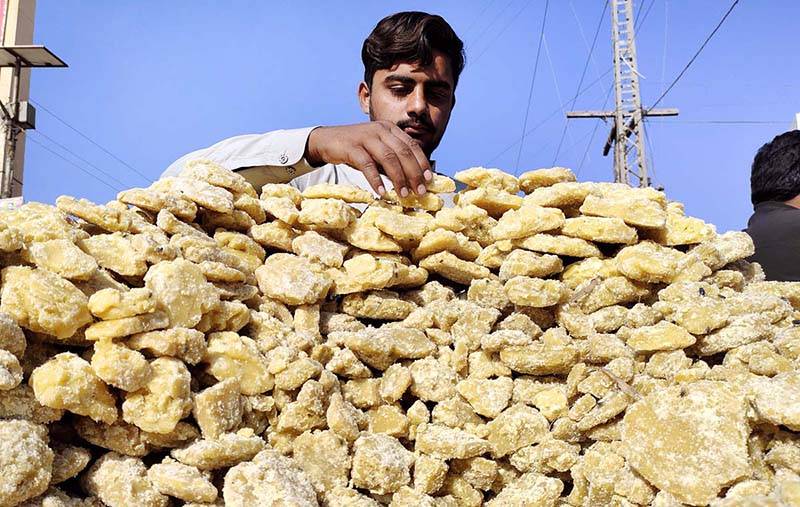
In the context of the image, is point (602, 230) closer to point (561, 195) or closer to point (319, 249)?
point (561, 195)

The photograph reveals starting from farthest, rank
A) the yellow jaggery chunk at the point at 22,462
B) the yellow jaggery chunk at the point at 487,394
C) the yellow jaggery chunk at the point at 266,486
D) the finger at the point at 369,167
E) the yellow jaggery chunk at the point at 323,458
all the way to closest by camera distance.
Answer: the finger at the point at 369,167 → the yellow jaggery chunk at the point at 487,394 → the yellow jaggery chunk at the point at 323,458 → the yellow jaggery chunk at the point at 266,486 → the yellow jaggery chunk at the point at 22,462

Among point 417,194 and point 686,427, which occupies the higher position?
point 417,194

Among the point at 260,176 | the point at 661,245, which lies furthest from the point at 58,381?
the point at 661,245

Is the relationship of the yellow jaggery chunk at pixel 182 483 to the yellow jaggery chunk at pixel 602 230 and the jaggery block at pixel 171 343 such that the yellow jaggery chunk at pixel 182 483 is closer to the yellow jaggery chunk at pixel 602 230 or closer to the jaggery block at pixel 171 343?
the jaggery block at pixel 171 343

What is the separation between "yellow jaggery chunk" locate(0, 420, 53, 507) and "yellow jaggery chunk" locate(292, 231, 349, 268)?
26.2 inches

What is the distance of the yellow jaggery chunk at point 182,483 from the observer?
0.96 meters

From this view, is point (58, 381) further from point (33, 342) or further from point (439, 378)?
point (439, 378)

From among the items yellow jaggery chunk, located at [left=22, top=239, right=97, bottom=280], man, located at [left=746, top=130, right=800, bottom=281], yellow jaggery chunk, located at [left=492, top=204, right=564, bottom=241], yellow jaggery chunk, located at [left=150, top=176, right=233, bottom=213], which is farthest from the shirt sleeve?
man, located at [left=746, top=130, right=800, bottom=281]

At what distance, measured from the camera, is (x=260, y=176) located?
2014 millimetres

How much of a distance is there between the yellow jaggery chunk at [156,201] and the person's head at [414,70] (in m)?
1.47

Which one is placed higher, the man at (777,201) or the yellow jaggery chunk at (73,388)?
the man at (777,201)

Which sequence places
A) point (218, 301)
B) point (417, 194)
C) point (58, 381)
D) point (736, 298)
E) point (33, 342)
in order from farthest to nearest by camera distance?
point (417, 194) → point (736, 298) → point (218, 301) → point (33, 342) → point (58, 381)

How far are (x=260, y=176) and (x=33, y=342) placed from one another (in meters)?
1.05

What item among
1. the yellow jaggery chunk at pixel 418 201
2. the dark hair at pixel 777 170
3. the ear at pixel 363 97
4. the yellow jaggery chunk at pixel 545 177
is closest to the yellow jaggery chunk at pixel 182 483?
the yellow jaggery chunk at pixel 418 201
